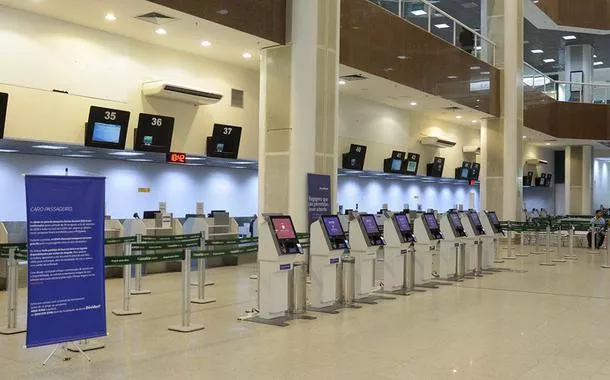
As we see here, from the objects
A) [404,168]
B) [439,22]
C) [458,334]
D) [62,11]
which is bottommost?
[458,334]

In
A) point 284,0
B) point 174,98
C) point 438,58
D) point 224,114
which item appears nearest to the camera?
point 284,0

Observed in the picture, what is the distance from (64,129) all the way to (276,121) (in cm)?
365

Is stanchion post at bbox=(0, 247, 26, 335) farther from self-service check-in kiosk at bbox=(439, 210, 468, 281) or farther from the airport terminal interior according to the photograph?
self-service check-in kiosk at bbox=(439, 210, 468, 281)

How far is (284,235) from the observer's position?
744 centimetres

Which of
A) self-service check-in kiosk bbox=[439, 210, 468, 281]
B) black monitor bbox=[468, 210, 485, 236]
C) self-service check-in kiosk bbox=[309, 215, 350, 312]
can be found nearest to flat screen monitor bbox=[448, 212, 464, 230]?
self-service check-in kiosk bbox=[439, 210, 468, 281]

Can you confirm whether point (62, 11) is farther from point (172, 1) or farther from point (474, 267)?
point (474, 267)

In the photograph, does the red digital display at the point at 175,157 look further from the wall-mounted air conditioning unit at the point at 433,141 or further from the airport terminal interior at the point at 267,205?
the wall-mounted air conditioning unit at the point at 433,141

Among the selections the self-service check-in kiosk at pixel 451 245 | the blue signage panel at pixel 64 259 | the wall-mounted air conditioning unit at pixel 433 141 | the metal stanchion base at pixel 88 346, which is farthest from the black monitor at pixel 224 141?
the wall-mounted air conditioning unit at pixel 433 141

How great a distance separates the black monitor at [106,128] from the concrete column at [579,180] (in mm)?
23823

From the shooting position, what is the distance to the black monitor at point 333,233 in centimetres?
813

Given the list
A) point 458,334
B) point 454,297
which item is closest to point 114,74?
point 454,297

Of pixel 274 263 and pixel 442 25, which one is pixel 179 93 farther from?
pixel 442 25

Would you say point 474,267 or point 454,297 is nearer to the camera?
point 454,297

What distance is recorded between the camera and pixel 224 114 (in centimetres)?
1356
